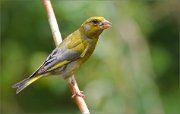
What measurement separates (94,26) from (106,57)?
3.07 ft

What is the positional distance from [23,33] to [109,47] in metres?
1.00

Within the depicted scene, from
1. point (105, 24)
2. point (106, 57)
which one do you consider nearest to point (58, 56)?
point (105, 24)

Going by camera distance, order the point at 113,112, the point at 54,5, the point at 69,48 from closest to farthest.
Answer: the point at 69,48, the point at 113,112, the point at 54,5

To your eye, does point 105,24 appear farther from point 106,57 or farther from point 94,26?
point 106,57

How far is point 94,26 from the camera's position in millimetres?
5238

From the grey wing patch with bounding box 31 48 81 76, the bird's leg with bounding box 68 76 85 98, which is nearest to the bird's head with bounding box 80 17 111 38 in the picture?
the grey wing patch with bounding box 31 48 81 76

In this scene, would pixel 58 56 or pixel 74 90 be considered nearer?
pixel 74 90

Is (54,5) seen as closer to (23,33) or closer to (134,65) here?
(23,33)

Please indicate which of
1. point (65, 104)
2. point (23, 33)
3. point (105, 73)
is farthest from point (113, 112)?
point (23, 33)

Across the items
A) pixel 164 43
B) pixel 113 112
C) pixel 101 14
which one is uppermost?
pixel 101 14

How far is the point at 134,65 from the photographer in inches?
242

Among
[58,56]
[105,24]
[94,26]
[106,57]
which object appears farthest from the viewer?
[106,57]

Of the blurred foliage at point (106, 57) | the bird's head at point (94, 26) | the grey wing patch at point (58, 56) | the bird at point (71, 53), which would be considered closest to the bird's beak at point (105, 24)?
the bird's head at point (94, 26)

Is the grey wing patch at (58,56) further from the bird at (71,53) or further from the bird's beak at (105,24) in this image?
the bird's beak at (105,24)
